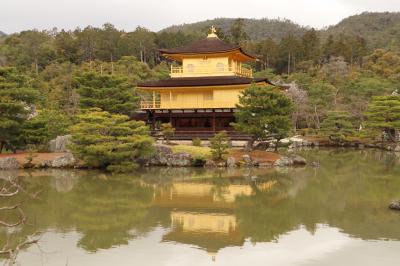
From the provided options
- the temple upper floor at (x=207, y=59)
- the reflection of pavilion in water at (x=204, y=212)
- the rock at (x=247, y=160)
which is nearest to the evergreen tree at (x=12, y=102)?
the reflection of pavilion in water at (x=204, y=212)

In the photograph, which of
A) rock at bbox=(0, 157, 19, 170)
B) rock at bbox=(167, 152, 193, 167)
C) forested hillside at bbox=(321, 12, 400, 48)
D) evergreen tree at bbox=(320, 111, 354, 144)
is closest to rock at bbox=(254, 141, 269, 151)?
rock at bbox=(167, 152, 193, 167)

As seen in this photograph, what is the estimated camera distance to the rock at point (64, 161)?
23.6 metres

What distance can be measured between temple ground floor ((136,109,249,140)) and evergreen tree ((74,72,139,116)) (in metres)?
3.41

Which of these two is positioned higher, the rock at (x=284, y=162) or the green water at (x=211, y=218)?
the rock at (x=284, y=162)

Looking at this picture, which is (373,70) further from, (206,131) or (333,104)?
(206,131)

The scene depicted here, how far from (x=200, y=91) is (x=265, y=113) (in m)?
7.74

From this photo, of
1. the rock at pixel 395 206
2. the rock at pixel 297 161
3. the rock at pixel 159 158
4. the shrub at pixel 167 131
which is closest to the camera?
the rock at pixel 395 206

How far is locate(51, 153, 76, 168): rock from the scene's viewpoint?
23.6 m

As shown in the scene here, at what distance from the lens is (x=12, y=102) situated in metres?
Answer: 23.5

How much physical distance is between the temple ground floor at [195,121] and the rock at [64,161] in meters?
7.64

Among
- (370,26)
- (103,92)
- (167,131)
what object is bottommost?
(167,131)

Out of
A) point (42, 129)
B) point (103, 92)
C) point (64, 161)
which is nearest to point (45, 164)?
point (64, 161)

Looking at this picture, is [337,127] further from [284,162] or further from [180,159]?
[180,159]

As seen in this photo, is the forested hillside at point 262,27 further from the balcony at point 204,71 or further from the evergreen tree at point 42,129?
the evergreen tree at point 42,129
